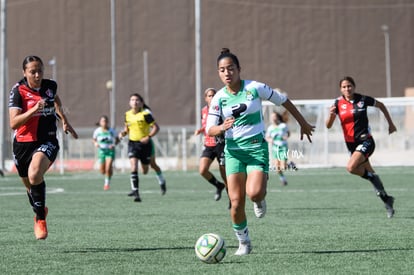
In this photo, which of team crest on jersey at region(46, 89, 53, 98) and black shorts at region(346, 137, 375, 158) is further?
black shorts at region(346, 137, 375, 158)

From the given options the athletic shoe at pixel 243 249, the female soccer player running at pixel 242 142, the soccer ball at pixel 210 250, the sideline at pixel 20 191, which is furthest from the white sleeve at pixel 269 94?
the sideline at pixel 20 191

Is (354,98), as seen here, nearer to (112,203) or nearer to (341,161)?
(112,203)

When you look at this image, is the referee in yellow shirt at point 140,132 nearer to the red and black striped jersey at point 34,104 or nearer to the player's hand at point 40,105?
the red and black striped jersey at point 34,104

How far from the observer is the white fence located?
120 ft

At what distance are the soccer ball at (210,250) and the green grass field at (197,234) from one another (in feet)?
0.27

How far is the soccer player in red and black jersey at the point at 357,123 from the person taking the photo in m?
14.9

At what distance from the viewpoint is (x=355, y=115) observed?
15.1 metres

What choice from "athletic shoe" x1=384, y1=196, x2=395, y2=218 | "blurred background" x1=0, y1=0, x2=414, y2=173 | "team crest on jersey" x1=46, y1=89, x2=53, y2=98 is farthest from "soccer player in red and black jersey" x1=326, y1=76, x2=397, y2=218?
"blurred background" x1=0, y1=0, x2=414, y2=173

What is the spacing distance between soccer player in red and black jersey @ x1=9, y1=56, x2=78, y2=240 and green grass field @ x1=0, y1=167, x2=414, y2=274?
0.57 m

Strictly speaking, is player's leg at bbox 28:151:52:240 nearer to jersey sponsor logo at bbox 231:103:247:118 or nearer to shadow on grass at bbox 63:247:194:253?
shadow on grass at bbox 63:247:194:253

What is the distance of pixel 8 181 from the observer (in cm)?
2934

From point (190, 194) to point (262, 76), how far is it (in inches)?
1701

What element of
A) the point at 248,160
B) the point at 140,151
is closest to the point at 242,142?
the point at 248,160

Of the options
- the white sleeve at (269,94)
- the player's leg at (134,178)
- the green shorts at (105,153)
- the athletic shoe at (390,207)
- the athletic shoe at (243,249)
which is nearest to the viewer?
the athletic shoe at (243,249)
